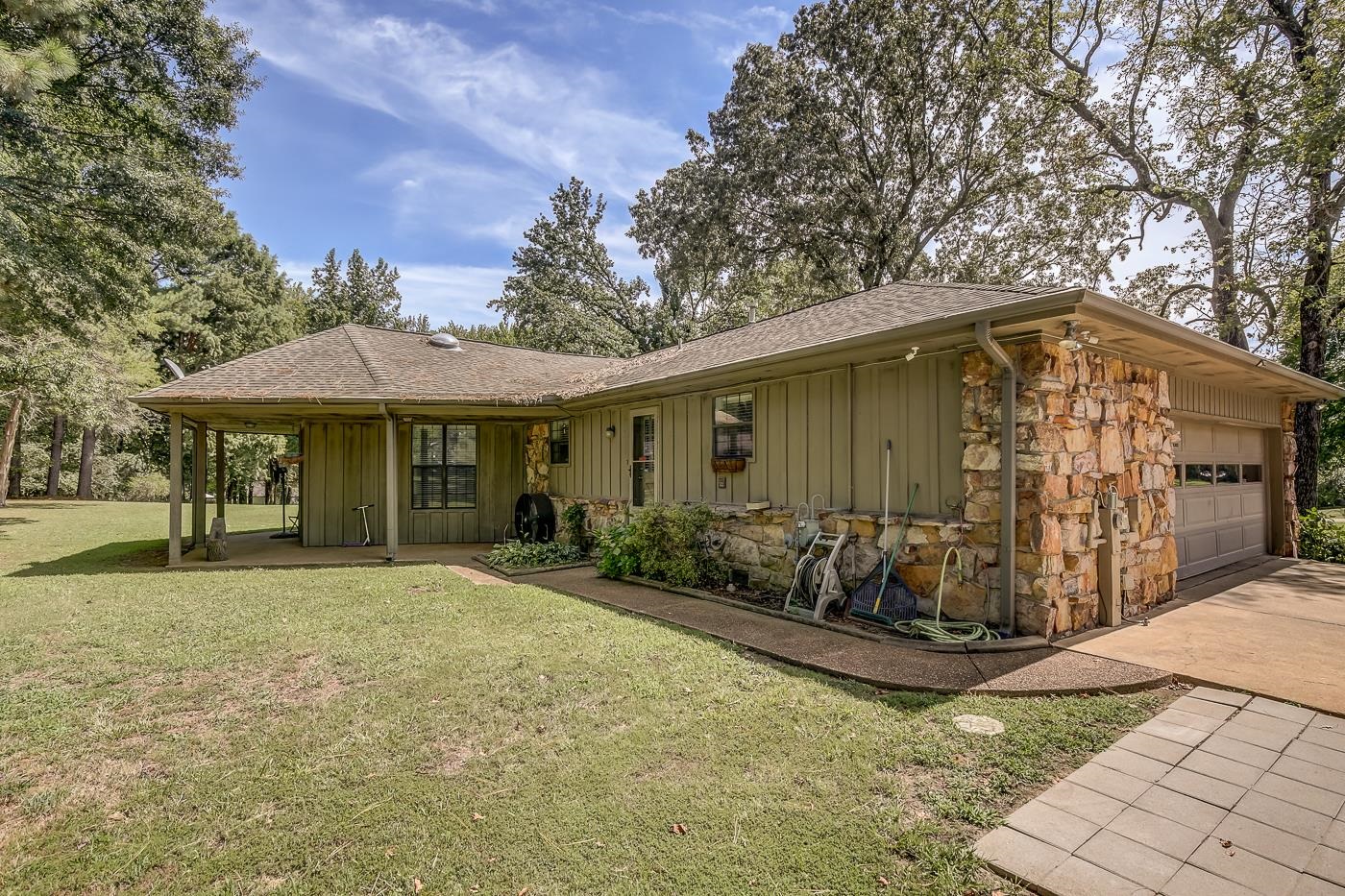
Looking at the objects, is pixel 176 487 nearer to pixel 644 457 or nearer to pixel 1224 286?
pixel 644 457

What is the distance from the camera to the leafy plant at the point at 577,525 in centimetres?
942

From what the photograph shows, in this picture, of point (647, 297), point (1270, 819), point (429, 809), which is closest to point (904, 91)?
point (647, 297)

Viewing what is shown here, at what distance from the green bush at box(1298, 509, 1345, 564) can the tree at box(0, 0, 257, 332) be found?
18.6 metres

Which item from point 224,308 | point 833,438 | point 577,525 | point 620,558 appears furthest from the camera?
point 224,308

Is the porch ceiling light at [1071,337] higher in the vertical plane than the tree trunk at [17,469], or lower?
higher

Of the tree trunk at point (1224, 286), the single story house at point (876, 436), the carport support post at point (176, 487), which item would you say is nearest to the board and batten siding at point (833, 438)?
the single story house at point (876, 436)

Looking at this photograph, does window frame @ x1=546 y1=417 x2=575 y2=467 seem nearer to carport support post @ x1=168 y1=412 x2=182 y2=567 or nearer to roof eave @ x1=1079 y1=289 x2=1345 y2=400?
carport support post @ x1=168 y1=412 x2=182 y2=567

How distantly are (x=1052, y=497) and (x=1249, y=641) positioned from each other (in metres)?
1.81

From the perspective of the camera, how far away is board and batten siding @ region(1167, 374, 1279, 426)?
21.2 ft

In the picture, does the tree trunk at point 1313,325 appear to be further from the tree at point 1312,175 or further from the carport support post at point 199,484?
the carport support post at point 199,484

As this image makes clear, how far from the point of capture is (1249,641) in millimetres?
4438

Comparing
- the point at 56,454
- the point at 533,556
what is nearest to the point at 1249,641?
the point at 533,556

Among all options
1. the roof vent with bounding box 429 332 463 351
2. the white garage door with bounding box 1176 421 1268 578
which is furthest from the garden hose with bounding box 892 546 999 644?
the roof vent with bounding box 429 332 463 351

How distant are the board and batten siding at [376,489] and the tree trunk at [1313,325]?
1390 centimetres
